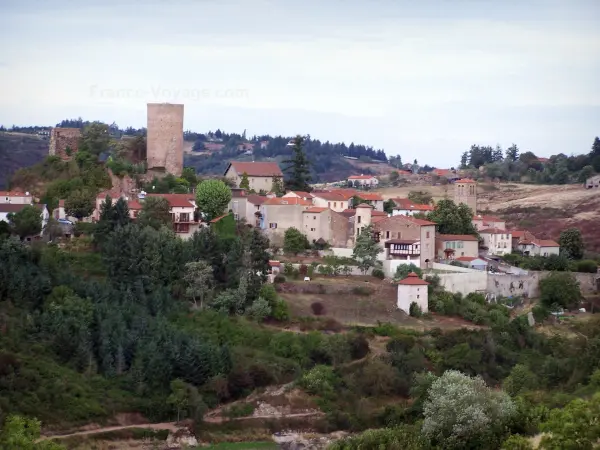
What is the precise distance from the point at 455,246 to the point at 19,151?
30.7 metres

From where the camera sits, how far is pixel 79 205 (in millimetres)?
45438

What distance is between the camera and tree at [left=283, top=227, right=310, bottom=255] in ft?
148

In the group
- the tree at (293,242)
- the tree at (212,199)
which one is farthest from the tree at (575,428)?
the tree at (212,199)

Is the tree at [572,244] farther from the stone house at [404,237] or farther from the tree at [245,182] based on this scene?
the tree at [245,182]

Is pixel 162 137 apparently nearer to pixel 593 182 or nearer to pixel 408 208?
pixel 408 208

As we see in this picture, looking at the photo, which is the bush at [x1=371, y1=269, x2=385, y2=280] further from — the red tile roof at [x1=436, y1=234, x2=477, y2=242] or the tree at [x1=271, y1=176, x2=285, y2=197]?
the tree at [x1=271, y1=176, x2=285, y2=197]

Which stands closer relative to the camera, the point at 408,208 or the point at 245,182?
the point at 408,208

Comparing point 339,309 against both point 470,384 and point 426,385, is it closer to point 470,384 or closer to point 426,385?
point 426,385

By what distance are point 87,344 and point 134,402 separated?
2593mm

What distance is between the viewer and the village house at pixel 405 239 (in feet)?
146

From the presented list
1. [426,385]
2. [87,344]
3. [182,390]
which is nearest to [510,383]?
[426,385]

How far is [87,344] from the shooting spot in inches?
1494

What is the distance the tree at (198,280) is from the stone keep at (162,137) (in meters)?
9.95

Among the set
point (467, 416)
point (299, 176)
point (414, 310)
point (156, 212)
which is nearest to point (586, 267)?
point (414, 310)
